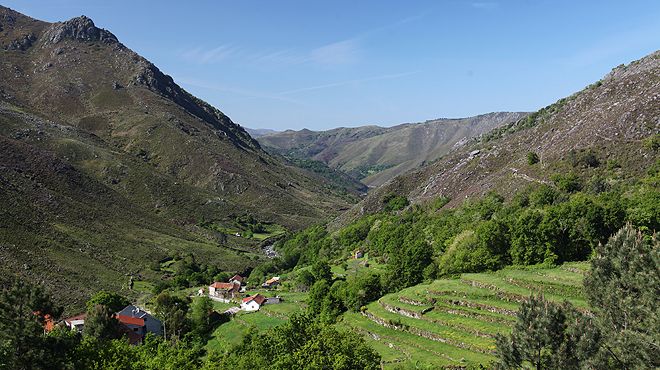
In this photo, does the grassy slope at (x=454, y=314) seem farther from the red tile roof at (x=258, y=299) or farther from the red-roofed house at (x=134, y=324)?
the red tile roof at (x=258, y=299)

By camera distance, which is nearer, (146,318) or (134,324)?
(134,324)

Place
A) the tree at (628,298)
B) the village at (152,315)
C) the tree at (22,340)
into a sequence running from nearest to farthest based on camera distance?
the tree at (628,298) → the tree at (22,340) → the village at (152,315)

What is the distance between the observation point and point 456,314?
173 feet

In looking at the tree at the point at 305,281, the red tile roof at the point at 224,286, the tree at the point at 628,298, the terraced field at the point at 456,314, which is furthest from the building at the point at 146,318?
the tree at the point at 628,298

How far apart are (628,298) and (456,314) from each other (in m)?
23.1

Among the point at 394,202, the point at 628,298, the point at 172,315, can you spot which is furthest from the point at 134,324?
the point at 394,202

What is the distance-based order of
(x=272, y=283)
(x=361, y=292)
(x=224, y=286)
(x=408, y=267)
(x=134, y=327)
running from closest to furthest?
(x=361, y=292), (x=134, y=327), (x=408, y=267), (x=224, y=286), (x=272, y=283)

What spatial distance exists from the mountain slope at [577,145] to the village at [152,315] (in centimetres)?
4803

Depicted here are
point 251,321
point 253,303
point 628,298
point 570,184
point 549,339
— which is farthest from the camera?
point 253,303

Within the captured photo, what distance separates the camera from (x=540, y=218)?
64750 mm

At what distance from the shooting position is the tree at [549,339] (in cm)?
2714

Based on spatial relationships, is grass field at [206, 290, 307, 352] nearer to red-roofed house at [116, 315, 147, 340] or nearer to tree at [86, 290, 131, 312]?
red-roofed house at [116, 315, 147, 340]

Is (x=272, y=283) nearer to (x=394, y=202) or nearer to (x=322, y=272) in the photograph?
(x=322, y=272)

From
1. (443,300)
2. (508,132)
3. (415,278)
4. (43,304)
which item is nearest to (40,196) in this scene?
(43,304)
